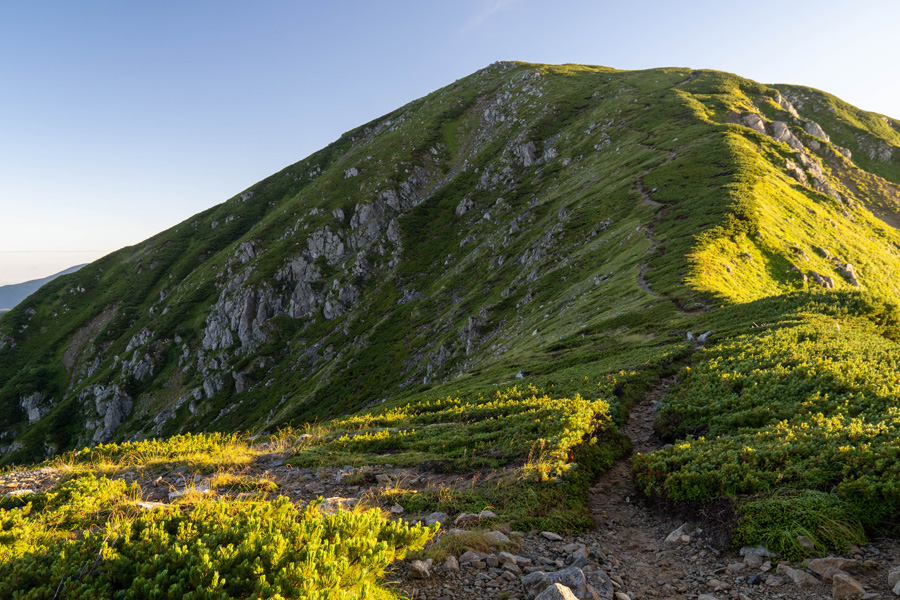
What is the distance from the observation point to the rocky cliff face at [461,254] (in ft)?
173

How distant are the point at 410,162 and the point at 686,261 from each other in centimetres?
13591

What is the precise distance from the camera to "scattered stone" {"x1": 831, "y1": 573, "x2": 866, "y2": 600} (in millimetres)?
6270

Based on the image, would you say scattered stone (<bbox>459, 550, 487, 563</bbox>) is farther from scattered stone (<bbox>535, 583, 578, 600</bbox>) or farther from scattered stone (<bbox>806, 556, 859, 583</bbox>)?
scattered stone (<bbox>806, 556, 859, 583</bbox>)

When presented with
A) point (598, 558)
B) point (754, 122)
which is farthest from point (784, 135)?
point (598, 558)

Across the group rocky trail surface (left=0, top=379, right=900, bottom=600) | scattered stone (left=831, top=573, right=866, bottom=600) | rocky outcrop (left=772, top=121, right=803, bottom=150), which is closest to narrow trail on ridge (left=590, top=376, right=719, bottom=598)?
rocky trail surface (left=0, top=379, right=900, bottom=600)

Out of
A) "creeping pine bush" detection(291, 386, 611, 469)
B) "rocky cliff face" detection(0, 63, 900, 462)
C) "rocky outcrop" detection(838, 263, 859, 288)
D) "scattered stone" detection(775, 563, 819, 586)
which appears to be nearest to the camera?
"scattered stone" detection(775, 563, 819, 586)

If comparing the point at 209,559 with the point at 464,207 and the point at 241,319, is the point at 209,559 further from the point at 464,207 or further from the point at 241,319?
the point at 464,207

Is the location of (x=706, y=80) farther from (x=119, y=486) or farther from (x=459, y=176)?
(x=119, y=486)

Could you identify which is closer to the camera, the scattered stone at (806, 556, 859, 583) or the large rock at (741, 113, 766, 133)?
the scattered stone at (806, 556, 859, 583)

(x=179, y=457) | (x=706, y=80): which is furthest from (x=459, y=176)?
(x=179, y=457)

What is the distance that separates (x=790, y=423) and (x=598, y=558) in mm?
8844

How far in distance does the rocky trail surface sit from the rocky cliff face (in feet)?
83.5

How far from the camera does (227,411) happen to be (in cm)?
10500

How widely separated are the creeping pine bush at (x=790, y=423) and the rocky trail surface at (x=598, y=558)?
0.94m
